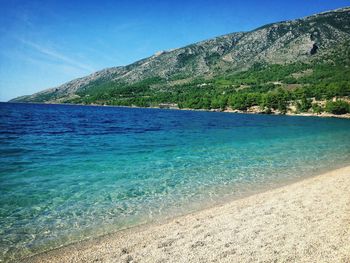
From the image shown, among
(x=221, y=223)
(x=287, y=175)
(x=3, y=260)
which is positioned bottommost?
(x=287, y=175)

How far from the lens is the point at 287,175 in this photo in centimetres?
2070

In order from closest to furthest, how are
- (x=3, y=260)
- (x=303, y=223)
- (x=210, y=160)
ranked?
(x=3, y=260) → (x=303, y=223) → (x=210, y=160)

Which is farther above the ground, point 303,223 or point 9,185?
point 9,185

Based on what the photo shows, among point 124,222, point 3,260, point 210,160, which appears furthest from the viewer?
point 210,160

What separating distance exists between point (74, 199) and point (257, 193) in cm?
936

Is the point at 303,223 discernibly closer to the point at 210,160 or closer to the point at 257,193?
the point at 257,193

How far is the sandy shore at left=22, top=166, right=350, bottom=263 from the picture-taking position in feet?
29.2

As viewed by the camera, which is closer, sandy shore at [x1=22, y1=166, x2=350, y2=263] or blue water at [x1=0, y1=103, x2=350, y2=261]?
sandy shore at [x1=22, y1=166, x2=350, y2=263]

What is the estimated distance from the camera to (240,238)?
10141 mm

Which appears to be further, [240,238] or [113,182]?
[113,182]

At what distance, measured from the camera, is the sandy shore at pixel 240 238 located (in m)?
8.91

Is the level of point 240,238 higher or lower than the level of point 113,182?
lower

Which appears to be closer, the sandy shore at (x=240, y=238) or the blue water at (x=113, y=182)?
the sandy shore at (x=240, y=238)

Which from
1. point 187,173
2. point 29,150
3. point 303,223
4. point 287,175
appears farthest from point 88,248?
point 29,150
